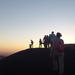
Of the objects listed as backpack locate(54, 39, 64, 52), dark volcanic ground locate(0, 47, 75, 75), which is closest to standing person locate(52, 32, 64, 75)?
backpack locate(54, 39, 64, 52)

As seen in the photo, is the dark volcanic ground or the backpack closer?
the backpack

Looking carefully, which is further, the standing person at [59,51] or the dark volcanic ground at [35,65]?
the dark volcanic ground at [35,65]

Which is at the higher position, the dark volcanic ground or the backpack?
the backpack

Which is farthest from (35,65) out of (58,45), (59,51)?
(58,45)

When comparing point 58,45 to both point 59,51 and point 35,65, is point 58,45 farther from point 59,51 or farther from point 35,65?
point 35,65

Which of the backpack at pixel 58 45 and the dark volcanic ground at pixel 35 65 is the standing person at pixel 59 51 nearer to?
the backpack at pixel 58 45

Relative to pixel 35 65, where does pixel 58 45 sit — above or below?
above

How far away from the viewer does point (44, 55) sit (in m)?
28.2

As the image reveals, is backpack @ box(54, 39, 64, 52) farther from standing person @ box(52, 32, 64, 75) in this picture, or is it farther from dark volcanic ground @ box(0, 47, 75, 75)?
dark volcanic ground @ box(0, 47, 75, 75)

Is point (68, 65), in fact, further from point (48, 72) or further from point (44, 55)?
point (44, 55)

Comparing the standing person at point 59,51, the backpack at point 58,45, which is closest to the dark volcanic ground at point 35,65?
the standing person at point 59,51

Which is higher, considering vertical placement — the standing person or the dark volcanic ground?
the standing person

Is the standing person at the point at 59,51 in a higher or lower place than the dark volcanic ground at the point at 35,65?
higher

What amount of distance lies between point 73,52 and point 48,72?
7.96 meters
